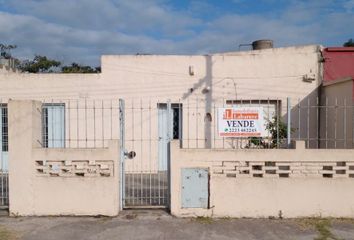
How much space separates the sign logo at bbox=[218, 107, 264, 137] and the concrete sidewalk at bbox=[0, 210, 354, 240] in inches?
61.8

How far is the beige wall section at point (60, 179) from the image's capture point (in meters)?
7.60

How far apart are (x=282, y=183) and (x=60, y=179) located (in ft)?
12.9

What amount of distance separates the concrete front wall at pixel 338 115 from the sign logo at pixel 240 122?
2.92 m

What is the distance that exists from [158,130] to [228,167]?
5705mm

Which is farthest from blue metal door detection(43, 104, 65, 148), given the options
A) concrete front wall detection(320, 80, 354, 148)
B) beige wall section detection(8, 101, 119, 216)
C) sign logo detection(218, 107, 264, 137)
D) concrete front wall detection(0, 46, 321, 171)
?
concrete front wall detection(320, 80, 354, 148)

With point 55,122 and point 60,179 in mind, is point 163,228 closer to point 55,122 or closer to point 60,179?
point 60,179

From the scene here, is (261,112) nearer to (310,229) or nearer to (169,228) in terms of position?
(310,229)

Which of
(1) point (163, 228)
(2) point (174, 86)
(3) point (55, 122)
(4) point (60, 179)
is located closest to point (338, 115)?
(2) point (174, 86)

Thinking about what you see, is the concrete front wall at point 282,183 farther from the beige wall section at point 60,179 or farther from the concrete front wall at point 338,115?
the concrete front wall at point 338,115

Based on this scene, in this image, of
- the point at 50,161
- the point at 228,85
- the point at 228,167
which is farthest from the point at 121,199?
the point at 228,85

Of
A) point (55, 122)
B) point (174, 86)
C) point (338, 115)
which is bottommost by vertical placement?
point (55, 122)

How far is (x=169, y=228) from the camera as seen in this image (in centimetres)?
695

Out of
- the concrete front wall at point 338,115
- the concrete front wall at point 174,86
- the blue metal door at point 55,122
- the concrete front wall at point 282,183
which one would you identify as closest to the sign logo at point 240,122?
the concrete front wall at point 282,183

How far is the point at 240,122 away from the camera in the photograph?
7.86 m
